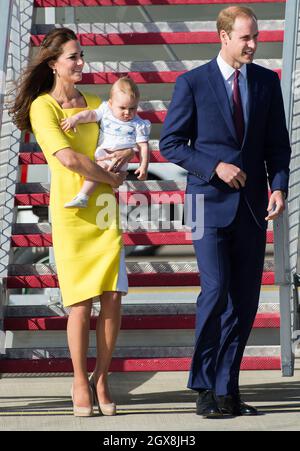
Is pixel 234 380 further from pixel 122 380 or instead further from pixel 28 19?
pixel 28 19

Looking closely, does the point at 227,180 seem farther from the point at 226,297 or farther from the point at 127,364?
the point at 127,364

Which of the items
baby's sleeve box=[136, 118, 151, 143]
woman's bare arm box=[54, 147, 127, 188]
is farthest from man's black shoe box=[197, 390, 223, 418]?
baby's sleeve box=[136, 118, 151, 143]

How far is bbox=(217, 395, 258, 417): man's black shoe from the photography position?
5953 mm

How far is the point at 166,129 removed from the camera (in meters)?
6.00

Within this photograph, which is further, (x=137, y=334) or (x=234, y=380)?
(x=137, y=334)

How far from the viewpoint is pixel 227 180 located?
586 cm

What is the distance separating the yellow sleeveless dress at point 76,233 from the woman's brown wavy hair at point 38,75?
0.24ft

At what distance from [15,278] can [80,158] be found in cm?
158

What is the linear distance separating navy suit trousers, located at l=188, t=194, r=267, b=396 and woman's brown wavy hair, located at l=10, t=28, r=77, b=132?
107 cm

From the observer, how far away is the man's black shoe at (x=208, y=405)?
5855 millimetres

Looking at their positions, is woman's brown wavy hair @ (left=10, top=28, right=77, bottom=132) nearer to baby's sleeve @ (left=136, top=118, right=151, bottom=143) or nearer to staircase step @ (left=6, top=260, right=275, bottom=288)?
baby's sleeve @ (left=136, top=118, right=151, bottom=143)

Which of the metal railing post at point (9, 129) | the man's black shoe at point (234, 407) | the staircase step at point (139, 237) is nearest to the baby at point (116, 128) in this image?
the metal railing post at point (9, 129)

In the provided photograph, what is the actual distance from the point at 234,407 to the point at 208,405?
6.2 inches

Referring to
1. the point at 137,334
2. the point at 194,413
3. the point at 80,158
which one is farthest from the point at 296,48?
the point at 137,334
